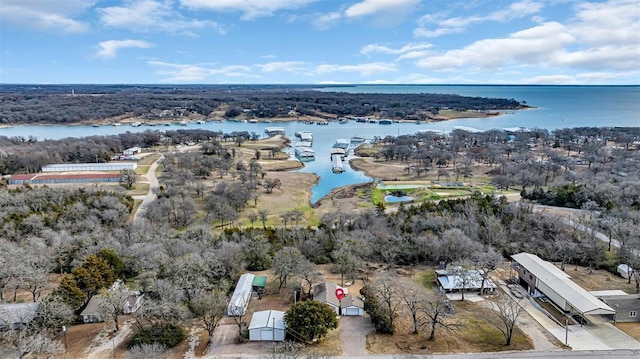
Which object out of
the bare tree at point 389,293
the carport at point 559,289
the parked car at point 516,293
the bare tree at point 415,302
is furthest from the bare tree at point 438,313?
the carport at point 559,289

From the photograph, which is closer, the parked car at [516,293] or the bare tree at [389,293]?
the bare tree at [389,293]

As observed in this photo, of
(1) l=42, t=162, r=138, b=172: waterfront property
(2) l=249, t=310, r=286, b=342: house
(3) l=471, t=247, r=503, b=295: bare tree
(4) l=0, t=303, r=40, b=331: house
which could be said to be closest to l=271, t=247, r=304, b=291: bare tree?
(2) l=249, t=310, r=286, b=342: house

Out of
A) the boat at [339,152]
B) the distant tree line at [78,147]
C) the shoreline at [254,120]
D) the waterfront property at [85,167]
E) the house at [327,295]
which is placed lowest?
the house at [327,295]

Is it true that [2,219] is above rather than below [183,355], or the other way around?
above

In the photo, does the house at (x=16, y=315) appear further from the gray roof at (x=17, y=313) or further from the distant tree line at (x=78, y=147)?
the distant tree line at (x=78, y=147)

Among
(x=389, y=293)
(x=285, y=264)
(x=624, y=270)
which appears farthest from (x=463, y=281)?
(x=624, y=270)

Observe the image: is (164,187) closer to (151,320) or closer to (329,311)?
(151,320)

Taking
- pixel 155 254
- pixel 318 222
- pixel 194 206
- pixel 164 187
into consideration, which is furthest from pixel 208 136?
pixel 155 254
